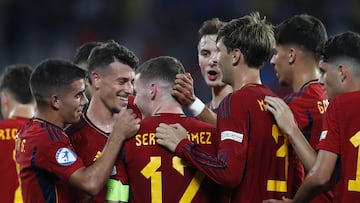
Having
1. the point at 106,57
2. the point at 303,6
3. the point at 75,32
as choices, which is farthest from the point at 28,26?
the point at 106,57

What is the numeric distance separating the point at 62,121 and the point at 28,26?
411 inches

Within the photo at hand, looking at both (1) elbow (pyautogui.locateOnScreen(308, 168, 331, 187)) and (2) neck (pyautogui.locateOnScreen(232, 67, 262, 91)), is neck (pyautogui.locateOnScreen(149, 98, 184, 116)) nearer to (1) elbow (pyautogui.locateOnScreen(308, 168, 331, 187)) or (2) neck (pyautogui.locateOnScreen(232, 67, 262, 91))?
(2) neck (pyautogui.locateOnScreen(232, 67, 262, 91))

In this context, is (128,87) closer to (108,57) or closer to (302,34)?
(108,57)

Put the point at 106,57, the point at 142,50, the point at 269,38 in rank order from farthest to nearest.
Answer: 1. the point at 142,50
2. the point at 106,57
3. the point at 269,38

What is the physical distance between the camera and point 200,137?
5621 millimetres

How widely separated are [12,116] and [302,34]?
9.74 feet

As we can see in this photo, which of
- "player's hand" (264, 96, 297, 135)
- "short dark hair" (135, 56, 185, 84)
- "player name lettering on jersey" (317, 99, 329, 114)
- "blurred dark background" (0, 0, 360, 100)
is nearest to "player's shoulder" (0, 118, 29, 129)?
"short dark hair" (135, 56, 185, 84)

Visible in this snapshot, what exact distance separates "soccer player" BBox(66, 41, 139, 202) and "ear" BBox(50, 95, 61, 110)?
287 mm

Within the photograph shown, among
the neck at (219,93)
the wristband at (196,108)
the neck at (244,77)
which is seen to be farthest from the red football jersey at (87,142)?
the neck at (219,93)

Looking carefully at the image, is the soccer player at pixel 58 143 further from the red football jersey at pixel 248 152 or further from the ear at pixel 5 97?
the ear at pixel 5 97

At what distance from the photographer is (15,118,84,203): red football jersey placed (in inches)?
220

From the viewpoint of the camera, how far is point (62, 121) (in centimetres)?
593

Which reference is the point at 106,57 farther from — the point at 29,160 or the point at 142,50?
the point at 142,50

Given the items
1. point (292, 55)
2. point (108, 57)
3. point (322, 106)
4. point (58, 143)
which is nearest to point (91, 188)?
point (58, 143)
